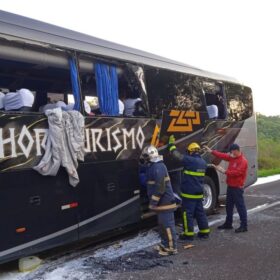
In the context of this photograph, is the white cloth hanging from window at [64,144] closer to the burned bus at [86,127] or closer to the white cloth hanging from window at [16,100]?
the burned bus at [86,127]

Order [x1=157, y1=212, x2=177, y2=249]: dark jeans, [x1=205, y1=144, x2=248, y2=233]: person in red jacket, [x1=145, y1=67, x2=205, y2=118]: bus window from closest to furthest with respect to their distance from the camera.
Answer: [x1=157, y1=212, x2=177, y2=249]: dark jeans, [x1=145, y1=67, x2=205, y2=118]: bus window, [x1=205, y1=144, x2=248, y2=233]: person in red jacket

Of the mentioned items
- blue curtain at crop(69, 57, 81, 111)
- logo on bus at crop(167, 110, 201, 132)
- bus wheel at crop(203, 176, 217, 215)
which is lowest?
bus wheel at crop(203, 176, 217, 215)

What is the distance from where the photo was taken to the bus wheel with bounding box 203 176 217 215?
8453mm

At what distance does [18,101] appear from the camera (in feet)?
15.6

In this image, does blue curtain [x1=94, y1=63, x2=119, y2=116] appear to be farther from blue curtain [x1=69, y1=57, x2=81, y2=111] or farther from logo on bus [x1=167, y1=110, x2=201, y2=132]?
logo on bus [x1=167, y1=110, x2=201, y2=132]

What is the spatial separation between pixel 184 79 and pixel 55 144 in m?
3.69

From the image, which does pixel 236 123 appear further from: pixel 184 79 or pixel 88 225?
pixel 88 225

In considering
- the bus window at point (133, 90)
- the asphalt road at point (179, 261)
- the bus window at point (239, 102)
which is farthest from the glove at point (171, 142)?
the bus window at point (239, 102)

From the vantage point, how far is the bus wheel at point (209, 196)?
8453 millimetres

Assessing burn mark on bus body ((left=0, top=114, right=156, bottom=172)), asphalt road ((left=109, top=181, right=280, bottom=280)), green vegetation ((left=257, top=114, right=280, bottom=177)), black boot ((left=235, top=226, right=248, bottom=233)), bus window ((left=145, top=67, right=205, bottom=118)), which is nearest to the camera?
burn mark on bus body ((left=0, top=114, right=156, bottom=172))

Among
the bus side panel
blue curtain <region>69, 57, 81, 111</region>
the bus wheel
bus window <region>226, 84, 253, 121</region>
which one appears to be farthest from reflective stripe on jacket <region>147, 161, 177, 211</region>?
bus window <region>226, 84, 253, 121</region>

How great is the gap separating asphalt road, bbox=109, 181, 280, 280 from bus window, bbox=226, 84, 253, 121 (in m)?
2.84

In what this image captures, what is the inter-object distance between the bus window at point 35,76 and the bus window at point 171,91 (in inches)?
70.9

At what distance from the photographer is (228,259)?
18.2 ft
